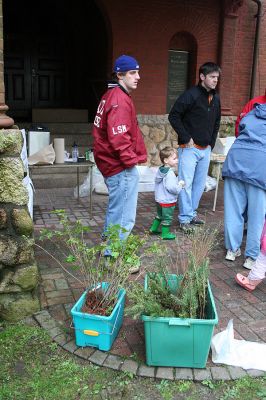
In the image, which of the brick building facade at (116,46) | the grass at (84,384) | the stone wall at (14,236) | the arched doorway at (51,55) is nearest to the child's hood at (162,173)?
the stone wall at (14,236)

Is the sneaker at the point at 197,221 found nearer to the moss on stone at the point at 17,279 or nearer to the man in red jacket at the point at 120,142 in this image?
the man in red jacket at the point at 120,142

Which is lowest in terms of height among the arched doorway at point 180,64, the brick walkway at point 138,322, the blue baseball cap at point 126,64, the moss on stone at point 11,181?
the brick walkway at point 138,322

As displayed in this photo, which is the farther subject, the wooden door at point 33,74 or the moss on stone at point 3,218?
the wooden door at point 33,74

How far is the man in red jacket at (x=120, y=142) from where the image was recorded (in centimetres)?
354

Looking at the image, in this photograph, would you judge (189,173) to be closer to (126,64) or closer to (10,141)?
(126,64)

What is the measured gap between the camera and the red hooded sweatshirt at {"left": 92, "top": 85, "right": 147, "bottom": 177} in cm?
352

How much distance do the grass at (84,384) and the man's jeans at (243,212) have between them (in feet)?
5.61

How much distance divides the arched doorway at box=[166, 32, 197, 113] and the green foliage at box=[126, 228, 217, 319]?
6.50 m

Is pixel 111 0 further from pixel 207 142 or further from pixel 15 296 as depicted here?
pixel 15 296

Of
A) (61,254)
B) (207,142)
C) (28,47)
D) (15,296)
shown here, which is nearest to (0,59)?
(15,296)

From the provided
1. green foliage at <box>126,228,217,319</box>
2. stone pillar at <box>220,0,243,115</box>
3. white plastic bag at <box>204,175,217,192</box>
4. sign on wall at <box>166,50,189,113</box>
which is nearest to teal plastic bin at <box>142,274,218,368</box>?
green foliage at <box>126,228,217,319</box>

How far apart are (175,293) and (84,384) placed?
32.5 inches

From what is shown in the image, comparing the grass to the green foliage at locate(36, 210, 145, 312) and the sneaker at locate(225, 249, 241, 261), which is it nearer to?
the green foliage at locate(36, 210, 145, 312)

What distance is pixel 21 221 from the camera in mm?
3094
